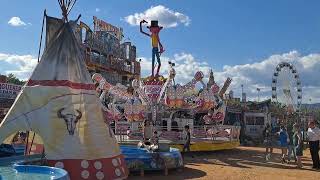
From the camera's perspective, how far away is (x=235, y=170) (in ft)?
55.2

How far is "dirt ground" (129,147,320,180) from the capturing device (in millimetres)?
15000

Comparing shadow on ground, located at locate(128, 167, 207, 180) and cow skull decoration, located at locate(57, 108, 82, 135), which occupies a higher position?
cow skull decoration, located at locate(57, 108, 82, 135)

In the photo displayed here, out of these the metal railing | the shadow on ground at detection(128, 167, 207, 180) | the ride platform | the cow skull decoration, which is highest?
the cow skull decoration

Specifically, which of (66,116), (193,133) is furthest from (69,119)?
(193,133)

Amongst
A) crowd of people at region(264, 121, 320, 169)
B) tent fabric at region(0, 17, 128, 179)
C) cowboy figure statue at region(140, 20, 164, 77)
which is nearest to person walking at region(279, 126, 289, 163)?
crowd of people at region(264, 121, 320, 169)

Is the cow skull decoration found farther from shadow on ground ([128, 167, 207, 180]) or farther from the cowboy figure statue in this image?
the cowboy figure statue

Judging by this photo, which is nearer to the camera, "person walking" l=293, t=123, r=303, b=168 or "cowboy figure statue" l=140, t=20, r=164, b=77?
"person walking" l=293, t=123, r=303, b=168

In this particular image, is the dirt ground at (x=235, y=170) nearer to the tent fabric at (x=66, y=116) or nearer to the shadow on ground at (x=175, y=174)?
the shadow on ground at (x=175, y=174)

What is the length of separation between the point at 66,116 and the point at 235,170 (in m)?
8.24

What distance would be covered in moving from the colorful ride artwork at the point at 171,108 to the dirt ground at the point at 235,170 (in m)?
1.95

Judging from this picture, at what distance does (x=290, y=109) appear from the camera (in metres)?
48.8

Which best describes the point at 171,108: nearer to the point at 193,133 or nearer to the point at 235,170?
the point at 193,133

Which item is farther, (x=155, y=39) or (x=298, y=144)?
(x=155, y=39)

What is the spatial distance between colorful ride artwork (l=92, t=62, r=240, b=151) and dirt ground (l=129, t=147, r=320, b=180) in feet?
6.40
